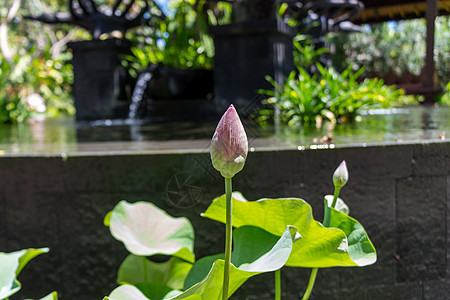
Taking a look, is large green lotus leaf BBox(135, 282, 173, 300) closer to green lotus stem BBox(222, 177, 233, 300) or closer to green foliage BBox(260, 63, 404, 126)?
green lotus stem BBox(222, 177, 233, 300)

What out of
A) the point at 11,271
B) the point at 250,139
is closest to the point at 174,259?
the point at 11,271

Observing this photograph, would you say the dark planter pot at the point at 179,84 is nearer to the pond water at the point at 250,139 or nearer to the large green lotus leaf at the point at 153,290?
the pond water at the point at 250,139

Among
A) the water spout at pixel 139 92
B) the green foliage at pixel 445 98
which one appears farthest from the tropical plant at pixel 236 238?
the green foliage at pixel 445 98

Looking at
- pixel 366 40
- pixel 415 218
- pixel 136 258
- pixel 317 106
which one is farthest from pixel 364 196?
pixel 366 40

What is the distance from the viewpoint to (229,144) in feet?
2.35

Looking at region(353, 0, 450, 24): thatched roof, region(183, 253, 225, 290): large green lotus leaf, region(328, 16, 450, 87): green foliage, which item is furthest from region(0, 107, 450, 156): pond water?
region(328, 16, 450, 87): green foliage

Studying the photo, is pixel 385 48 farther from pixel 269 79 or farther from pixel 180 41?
pixel 269 79

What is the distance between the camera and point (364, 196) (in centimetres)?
166

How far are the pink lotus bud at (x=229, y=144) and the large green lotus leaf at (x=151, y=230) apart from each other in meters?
0.58

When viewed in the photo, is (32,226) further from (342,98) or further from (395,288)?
(342,98)

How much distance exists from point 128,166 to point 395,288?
1119mm

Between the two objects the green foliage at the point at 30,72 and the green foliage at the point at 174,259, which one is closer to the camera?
the green foliage at the point at 174,259

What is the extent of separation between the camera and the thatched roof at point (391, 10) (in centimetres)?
799

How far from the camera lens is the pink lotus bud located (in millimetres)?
716
